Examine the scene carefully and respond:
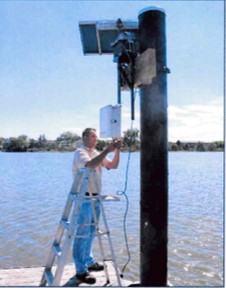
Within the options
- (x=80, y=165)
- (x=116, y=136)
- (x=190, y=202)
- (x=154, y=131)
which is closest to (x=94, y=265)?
(x=80, y=165)

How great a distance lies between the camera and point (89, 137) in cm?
367

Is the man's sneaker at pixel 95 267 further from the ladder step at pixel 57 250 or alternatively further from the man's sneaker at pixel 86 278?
the ladder step at pixel 57 250

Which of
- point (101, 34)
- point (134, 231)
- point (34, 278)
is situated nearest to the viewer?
point (101, 34)

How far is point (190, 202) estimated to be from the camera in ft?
42.7

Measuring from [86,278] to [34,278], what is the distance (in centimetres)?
65

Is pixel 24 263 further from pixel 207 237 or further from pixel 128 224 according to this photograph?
pixel 207 237

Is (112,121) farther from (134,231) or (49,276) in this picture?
(134,231)

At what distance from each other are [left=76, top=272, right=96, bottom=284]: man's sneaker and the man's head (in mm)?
1314

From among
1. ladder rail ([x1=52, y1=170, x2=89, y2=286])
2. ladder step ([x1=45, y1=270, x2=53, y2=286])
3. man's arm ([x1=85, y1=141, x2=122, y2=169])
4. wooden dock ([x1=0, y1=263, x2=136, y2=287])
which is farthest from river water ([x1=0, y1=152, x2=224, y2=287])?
ladder step ([x1=45, y1=270, x2=53, y2=286])

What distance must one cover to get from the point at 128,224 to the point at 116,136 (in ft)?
22.3

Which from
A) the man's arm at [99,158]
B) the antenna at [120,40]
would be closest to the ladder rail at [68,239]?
the man's arm at [99,158]

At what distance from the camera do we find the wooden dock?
3.60 m

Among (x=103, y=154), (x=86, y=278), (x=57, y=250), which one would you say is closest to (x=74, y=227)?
(x=57, y=250)

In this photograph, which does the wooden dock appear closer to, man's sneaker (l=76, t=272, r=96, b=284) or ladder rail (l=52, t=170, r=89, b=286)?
man's sneaker (l=76, t=272, r=96, b=284)
